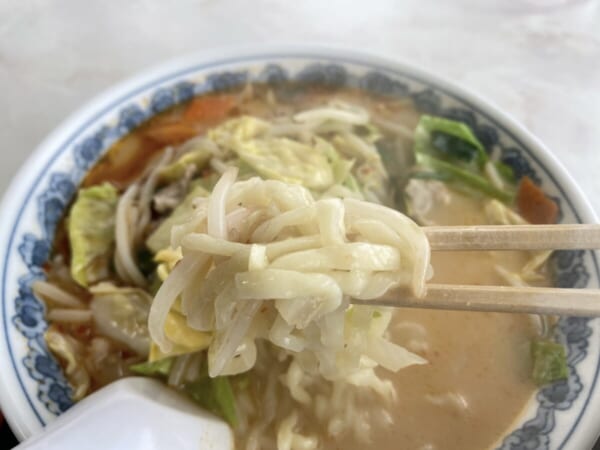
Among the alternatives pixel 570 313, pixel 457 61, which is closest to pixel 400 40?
pixel 457 61

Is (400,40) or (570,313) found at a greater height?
(400,40)

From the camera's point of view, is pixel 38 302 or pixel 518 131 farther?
pixel 518 131

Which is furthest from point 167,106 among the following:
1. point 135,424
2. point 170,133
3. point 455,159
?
point 135,424

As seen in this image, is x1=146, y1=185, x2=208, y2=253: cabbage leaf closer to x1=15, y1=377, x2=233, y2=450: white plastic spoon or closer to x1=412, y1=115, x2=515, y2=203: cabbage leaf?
x1=15, y1=377, x2=233, y2=450: white plastic spoon

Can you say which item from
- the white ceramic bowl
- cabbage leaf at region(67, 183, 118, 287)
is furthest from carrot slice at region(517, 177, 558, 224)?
cabbage leaf at region(67, 183, 118, 287)

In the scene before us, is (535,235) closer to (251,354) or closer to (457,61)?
(251,354)
